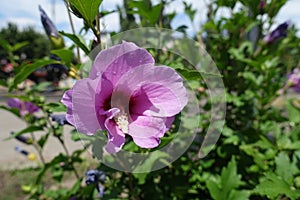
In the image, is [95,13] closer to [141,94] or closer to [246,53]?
[141,94]

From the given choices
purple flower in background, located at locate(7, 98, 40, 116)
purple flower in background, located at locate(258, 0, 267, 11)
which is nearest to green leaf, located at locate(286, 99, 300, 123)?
purple flower in background, located at locate(258, 0, 267, 11)

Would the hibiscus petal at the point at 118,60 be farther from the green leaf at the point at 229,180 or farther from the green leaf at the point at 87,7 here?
the green leaf at the point at 229,180

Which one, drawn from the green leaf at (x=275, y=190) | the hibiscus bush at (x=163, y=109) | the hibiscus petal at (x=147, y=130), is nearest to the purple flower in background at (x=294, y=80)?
the hibiscus bush at (x=163, y=109)

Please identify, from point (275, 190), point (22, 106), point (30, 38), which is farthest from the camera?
point (30, 38)

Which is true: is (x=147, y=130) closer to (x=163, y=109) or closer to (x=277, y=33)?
(x=163, y=109)

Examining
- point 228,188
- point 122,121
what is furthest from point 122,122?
point 228,188
